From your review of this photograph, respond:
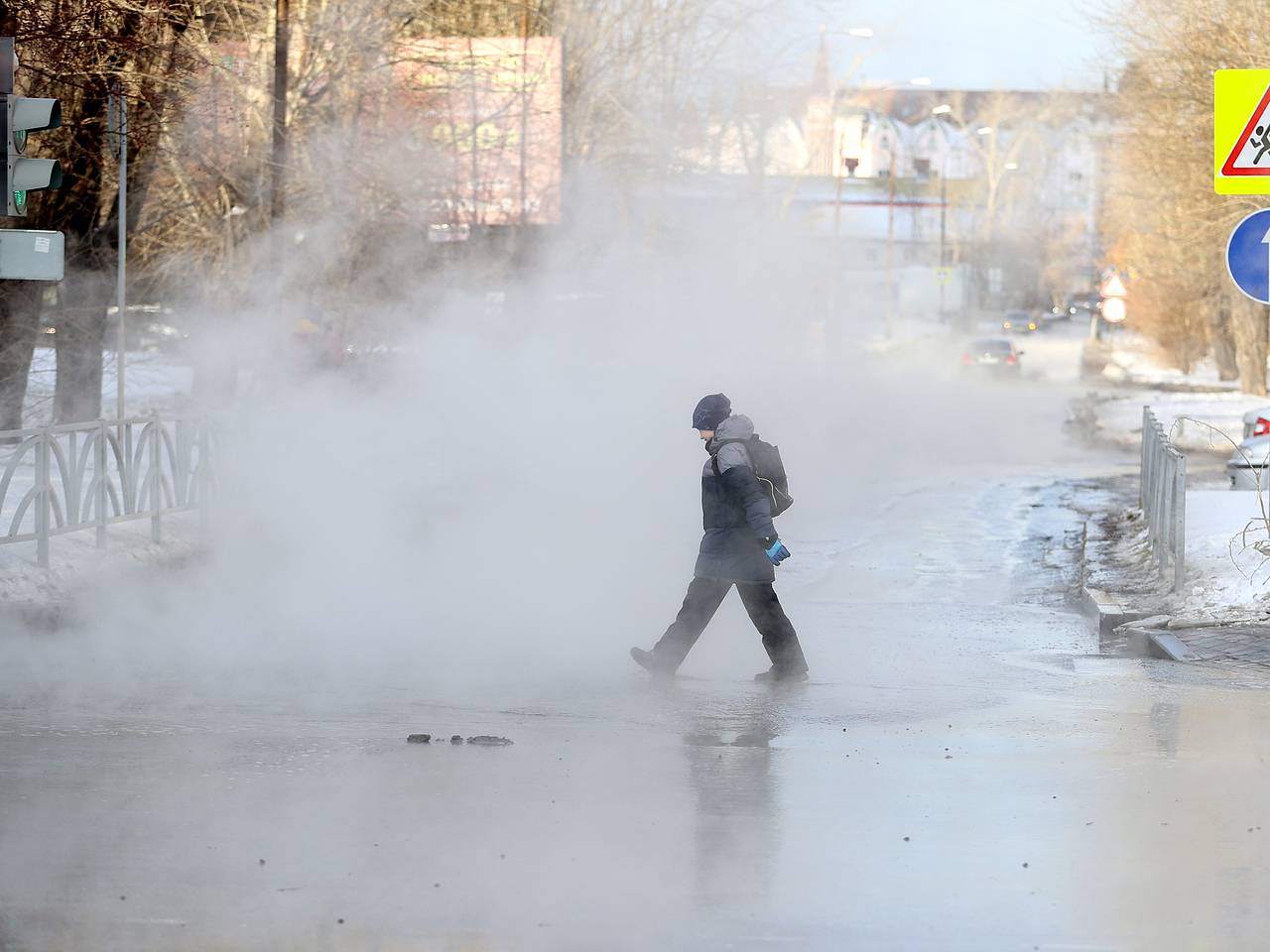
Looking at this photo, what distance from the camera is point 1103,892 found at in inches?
186

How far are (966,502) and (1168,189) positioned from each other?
12221 mm

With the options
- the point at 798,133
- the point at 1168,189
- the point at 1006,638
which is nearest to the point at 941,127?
the point at 1168,189

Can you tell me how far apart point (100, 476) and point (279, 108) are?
4892 millimetres

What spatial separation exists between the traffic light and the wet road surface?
2.74m

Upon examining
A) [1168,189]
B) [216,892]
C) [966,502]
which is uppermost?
[1168,189]

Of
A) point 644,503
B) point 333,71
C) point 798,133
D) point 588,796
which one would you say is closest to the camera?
point 588,796

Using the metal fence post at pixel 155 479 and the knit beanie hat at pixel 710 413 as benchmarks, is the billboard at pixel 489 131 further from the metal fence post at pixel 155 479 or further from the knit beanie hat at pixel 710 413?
the knit beanie hat at pixel 710 413

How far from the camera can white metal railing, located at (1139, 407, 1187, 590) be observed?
34.0ft

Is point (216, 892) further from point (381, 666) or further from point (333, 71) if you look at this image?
point (333, 71)

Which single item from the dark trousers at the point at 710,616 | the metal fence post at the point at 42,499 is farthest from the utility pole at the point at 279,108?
the dark trousers at the point at 710,616

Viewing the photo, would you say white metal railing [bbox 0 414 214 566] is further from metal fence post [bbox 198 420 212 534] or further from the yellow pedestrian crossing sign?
the yellow pedestrian crossing sign

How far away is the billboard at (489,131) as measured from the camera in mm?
18297

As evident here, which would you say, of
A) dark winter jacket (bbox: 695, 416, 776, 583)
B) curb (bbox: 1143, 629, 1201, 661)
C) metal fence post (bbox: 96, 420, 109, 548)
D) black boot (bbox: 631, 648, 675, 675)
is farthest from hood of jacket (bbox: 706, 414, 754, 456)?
metal fence post (bbox: 96, 420, 109, 548)

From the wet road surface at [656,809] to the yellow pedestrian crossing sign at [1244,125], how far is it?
2488 mm
